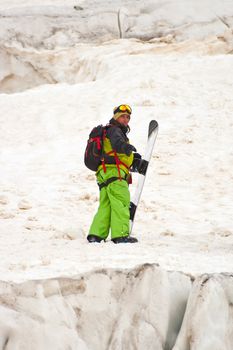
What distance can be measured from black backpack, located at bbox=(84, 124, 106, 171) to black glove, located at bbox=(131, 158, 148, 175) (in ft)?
1.36

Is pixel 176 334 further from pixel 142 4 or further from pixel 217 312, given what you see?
pixel 142 4

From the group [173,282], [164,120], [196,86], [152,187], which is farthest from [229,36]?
[173,282]

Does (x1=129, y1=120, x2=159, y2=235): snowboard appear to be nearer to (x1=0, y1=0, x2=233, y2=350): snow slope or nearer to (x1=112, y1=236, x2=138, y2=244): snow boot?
(x1=0, y1=0, x2=233, y2=350): snow slope

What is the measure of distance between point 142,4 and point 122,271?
18139 mm

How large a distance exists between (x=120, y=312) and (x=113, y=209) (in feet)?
7.85

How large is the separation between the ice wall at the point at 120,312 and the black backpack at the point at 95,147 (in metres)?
2.37

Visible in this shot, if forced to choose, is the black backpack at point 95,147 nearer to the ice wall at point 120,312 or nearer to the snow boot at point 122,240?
the snow boot at point 122,240

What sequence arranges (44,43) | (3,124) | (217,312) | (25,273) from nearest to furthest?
(217,312) < (25,273) < (3,124) < (44,43)

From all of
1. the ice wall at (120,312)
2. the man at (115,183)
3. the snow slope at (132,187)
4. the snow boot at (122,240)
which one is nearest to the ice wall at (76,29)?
the snow slope at (132,187)

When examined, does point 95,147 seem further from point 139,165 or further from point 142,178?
point 142,178

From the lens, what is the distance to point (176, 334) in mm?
3863

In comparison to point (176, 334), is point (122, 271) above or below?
above

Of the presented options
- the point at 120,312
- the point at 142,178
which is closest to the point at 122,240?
the point at 142,178

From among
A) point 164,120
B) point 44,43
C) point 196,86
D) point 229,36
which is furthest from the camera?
point 44,43
